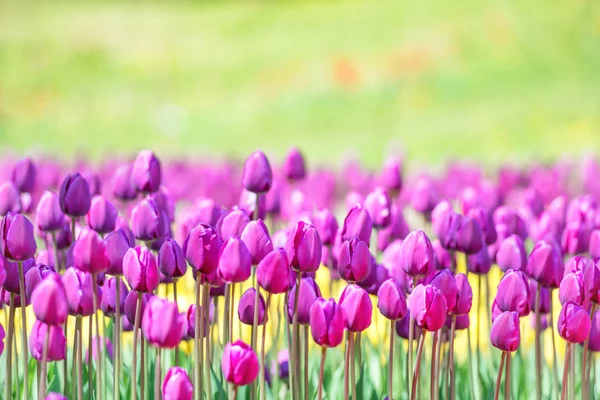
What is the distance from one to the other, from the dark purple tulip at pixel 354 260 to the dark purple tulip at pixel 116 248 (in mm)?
466

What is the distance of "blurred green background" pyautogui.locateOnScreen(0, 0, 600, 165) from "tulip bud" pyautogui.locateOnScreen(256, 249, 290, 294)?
31.7ft

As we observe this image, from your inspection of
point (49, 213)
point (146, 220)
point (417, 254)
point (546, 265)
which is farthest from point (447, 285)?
point (49, 213)

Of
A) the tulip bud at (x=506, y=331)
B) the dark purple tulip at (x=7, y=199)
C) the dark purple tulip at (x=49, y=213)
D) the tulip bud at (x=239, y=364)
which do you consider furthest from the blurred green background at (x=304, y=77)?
the tulip bud at (x=239, y=364)

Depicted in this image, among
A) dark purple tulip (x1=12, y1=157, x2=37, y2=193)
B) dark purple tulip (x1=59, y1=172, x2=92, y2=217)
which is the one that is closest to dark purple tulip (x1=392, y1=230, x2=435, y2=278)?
dark purple tulip (x1=59, y1=172, x2=92, y2=217)

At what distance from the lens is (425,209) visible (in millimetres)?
3029

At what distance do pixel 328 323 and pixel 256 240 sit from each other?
248 millimetres

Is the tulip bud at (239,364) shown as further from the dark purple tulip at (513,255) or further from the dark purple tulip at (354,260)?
the dark purple tulip at (513,255)

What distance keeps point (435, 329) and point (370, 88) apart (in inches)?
465

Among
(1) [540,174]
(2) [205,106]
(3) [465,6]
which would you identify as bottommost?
(1) [540,174]

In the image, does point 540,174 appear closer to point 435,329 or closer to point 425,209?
point 425,209

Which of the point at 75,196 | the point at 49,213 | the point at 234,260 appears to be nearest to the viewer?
the point at 234,260

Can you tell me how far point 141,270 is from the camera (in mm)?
1715

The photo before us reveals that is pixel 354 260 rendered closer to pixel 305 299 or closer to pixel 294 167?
pixel 305 299

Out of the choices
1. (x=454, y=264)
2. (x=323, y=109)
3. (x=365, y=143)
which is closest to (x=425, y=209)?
(x=454, y=264)
